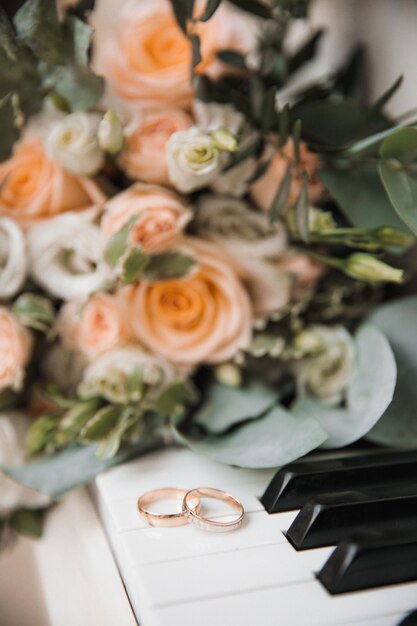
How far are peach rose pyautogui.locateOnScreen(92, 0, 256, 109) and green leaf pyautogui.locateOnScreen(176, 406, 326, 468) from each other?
0.41 meters

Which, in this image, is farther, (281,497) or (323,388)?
(323,388)

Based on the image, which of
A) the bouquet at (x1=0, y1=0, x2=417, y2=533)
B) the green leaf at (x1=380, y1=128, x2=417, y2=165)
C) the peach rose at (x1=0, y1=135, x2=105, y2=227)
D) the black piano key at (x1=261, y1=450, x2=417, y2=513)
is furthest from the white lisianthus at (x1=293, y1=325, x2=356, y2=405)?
the peach rose at (x1=0, y1=135, x2=105, y2=227)

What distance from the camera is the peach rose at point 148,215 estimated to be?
0.62m

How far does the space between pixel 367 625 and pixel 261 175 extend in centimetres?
49

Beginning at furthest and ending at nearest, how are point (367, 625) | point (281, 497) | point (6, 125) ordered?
point (6, 125) → point (281, 497) → point (367, 625)

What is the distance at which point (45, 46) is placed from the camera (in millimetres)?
624

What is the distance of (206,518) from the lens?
1.70 ft

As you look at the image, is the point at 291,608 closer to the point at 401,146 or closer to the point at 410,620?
the point at 410,620

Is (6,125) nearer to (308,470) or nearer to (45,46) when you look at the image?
(45,46)

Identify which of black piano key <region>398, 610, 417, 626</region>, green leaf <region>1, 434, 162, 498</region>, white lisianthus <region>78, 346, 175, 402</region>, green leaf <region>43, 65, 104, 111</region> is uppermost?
green leaf <region>43, 65, 104, 111</region>

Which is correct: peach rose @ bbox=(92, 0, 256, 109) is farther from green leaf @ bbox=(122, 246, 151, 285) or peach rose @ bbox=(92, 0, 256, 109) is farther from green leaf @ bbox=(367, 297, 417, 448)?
green leaf @ bbox=(367, 297, 417, 448)

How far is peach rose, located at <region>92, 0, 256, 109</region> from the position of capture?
0.72 m

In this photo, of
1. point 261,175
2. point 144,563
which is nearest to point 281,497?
point 144,563

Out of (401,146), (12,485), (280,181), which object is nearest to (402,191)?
(401,146)
